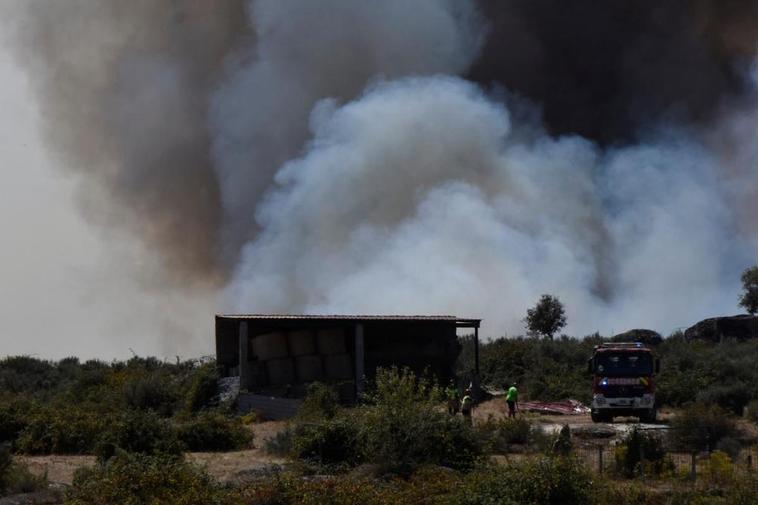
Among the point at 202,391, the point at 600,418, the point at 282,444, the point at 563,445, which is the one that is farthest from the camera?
the point at 202,391

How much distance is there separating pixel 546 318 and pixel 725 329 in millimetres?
9898

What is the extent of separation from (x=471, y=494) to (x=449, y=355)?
21555 mm

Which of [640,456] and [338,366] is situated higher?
[338,366]

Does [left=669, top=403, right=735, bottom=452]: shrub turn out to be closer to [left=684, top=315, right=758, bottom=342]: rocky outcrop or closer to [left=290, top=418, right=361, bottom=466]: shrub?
[left=290, top=418, right=361, bottom=466]: shrub

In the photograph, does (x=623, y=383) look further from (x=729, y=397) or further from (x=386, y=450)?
(x=386, y=450)

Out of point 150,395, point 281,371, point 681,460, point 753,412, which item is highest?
point 281,371

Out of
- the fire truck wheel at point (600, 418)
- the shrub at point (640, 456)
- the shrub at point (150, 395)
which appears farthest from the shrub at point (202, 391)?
the shrub at point (640, 456)

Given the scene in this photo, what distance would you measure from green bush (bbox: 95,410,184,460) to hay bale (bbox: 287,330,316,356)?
486 inches

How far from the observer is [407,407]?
1991 cm

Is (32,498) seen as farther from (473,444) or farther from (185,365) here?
(185,365)

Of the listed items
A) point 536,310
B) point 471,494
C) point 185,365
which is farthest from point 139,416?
point 536,310

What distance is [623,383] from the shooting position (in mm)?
30844

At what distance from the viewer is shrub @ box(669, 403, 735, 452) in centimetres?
2248

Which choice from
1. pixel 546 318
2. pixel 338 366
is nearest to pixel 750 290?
pixel 546 318
